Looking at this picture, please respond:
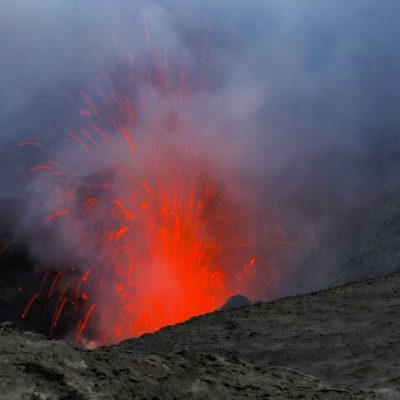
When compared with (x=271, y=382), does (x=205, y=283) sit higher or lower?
higher

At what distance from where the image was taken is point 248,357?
593 inches

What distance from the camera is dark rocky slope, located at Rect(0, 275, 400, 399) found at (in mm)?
6539

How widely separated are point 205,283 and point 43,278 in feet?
210

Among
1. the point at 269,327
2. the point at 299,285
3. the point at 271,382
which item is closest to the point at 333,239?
the point at 299,285

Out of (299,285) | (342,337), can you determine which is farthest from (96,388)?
(299,285)

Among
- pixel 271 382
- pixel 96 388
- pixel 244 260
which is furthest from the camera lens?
pixel 244 260

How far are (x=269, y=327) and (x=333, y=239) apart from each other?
5072 centimetres

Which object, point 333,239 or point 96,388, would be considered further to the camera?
point 333,239

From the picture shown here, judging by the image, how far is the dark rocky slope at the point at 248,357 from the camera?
6.54 metres

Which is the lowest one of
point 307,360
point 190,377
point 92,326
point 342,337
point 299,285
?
point 190,377

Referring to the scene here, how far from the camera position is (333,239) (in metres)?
65.9

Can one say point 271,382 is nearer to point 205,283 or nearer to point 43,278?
point 205,283

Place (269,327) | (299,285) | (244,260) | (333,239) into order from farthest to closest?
(244,260), (333,239), (299,285), (269,327)

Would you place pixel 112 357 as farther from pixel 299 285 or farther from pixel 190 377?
pixel 299 285
